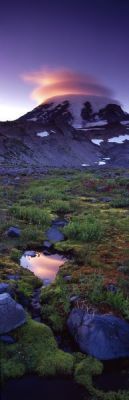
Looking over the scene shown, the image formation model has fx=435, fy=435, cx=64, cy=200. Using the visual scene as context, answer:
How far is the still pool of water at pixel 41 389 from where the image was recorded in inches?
324

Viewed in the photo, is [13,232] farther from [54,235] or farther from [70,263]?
[70,263]

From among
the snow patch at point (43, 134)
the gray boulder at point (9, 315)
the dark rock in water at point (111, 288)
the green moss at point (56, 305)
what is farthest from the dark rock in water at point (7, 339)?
the snow patch at point (43, 134)

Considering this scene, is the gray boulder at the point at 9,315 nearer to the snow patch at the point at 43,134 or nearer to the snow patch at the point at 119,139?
the snow patch at the point at 43,134

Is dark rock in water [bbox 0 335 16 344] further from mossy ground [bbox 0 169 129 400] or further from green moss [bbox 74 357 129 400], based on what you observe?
green moss [bbox 74 357 129 400]

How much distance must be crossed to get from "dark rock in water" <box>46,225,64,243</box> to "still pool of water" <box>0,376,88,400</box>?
958 cm

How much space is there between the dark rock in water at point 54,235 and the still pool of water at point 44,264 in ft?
6.48

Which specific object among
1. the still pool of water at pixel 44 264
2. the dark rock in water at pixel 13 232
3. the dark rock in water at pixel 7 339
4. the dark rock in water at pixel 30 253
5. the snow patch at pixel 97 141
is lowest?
the still pool of water at pixel 44 264

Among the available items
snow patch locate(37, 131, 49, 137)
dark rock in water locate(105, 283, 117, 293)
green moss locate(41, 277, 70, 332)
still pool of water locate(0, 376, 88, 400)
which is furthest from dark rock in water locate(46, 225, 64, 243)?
snow patch locate(37, 131, 49, 137)

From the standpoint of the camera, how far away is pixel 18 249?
1673 centimetres

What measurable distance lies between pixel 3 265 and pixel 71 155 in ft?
398

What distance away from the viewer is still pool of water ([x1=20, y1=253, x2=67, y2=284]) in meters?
14.1

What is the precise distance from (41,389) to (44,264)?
6941 millimetres

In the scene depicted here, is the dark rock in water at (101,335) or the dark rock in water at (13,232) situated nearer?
the dark rock in water at (101,335)

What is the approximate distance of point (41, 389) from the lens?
27.7 ft
